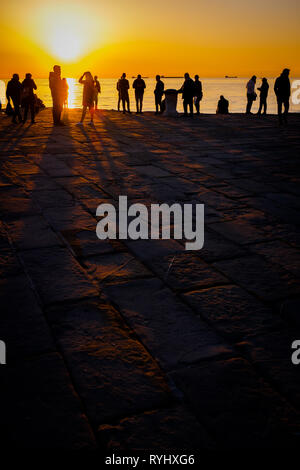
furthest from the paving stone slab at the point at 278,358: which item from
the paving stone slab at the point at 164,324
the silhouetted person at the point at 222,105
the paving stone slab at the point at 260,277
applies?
the silhouetted person at the point at 222,105

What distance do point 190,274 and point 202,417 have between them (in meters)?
1.42

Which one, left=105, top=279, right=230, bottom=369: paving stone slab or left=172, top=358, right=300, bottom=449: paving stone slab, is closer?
left=172, top=358, right=300, bottom=449: paving stone slab

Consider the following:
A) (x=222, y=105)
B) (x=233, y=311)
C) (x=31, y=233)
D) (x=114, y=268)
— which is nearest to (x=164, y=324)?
(x=233, y=311)

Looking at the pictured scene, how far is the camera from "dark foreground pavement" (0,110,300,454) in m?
1.64

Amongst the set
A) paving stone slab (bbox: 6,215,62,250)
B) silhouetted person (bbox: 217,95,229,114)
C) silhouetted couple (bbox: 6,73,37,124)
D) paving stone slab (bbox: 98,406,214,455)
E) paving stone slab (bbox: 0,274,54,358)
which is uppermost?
silhouetted person (bbox: 217,95,229,114)

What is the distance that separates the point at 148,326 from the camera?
7.59 ft

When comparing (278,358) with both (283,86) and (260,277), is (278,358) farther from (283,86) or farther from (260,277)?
(283,86)

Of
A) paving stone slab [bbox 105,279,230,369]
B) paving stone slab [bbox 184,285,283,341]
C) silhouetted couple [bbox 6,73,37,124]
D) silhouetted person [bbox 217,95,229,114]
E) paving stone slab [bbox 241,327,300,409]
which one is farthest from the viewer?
silhouetted person [bbox 217,95,229,114]

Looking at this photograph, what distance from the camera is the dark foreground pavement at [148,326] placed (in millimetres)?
1639

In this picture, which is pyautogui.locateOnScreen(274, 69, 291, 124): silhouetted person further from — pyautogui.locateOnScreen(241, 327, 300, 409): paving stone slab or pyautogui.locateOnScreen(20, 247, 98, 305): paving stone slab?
pyautogui.locateOnScreen(241, 327, 300, 409): paving stone slab

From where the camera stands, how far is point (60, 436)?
61.8 inches

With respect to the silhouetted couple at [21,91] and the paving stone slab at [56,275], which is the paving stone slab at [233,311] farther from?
the silhouetted couple at [21,91]

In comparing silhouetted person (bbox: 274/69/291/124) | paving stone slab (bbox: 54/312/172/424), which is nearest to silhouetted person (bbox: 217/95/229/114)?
silhouetted person (bbox: 274/69/291/124)
